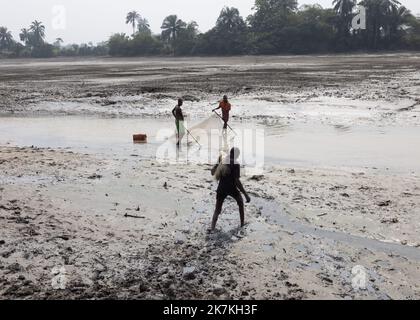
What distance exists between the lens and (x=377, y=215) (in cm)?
827

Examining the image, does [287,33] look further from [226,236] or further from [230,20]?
[226,236]

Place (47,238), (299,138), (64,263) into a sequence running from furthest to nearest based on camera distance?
(299,138), (47,238), (64,263)

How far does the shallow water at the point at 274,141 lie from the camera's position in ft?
40.1

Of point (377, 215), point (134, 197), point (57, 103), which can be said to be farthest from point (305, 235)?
point (57, 103)

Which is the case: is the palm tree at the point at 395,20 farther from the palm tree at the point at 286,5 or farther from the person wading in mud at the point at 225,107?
the person wading in mud at the point at 225,107

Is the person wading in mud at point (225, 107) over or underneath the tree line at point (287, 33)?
underneath

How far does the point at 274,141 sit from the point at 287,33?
6329 cm

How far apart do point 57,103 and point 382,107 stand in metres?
16.6

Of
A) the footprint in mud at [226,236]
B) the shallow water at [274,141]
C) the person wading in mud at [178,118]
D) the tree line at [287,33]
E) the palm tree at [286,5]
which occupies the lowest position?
the footprint in mud at [226,236]

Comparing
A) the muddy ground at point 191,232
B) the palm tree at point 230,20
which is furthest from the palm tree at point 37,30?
the muddy ground at point 191,232

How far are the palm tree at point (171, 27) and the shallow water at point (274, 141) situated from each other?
257ft

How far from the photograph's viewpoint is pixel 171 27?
311 feet

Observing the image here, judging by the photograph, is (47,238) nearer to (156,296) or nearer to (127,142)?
(156,296)
